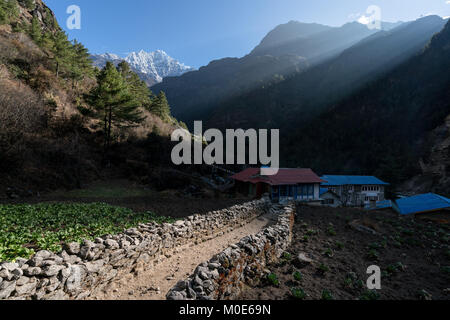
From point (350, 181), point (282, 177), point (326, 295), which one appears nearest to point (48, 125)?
point (282, 177)

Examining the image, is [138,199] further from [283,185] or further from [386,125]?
[386,125]

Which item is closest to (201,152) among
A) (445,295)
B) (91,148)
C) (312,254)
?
(91,148)

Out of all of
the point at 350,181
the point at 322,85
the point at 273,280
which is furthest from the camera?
the point at 322,85

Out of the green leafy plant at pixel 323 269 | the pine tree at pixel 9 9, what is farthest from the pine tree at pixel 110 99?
the green leafy plant at pixel 323 269

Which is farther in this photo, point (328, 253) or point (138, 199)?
point (138, 199)

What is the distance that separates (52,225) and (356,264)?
12.4m

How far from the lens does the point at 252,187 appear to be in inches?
1043

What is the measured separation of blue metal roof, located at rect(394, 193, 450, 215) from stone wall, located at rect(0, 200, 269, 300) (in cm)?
2346

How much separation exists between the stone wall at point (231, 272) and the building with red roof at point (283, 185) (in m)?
16.9

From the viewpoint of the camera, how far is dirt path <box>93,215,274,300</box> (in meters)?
4.91

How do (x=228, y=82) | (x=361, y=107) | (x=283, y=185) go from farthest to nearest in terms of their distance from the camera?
1. (x=228, y=82)
2. (x=361, y=107)
3. (x=283, y=185)

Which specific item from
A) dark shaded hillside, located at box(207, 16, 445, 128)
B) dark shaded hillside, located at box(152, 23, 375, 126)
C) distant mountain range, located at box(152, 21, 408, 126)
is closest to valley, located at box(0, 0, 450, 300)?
dark shaded hillside, located at box(207, 16, 445, 128)

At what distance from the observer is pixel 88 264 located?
4281 millimetres

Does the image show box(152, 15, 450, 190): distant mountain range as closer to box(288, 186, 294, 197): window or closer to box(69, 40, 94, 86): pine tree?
box(288, 186, 294, 197): window
